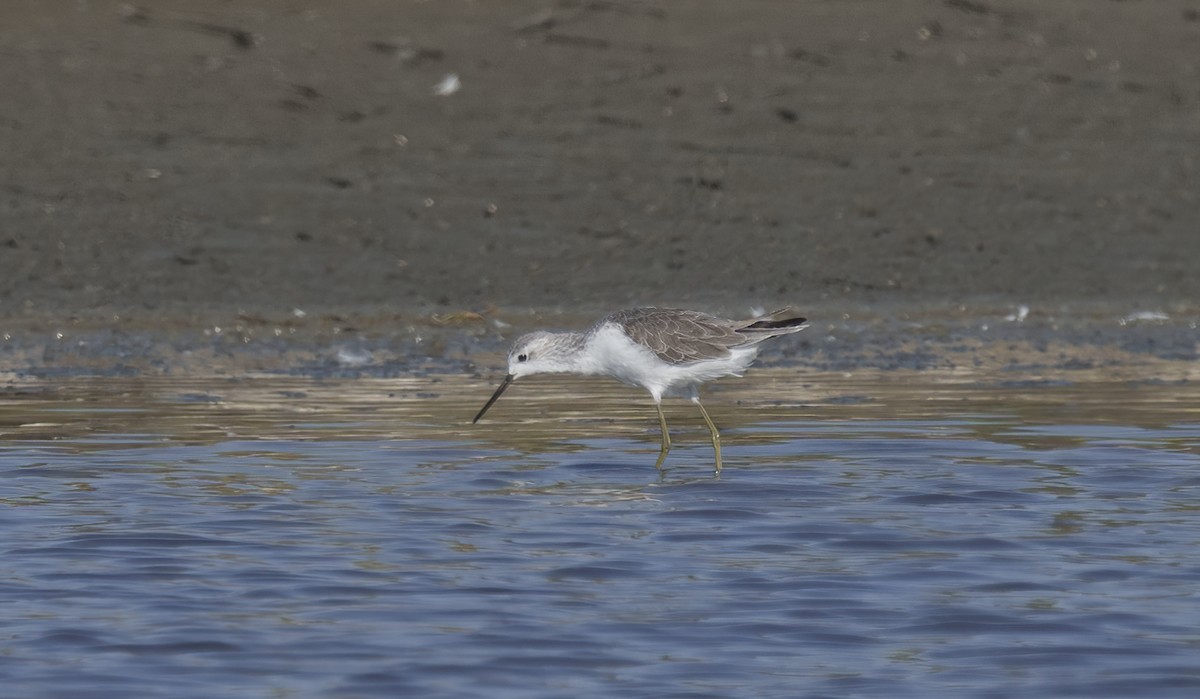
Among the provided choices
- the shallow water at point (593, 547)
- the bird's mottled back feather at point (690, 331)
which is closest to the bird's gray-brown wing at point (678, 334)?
the bird's mottled back feather at point (690, 331)

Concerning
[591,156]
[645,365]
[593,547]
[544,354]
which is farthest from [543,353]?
[591,156]

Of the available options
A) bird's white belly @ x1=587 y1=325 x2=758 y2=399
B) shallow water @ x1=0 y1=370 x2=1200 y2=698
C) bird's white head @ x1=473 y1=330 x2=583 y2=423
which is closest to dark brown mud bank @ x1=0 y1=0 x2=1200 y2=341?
shallow water @ x1=0 y1=370 x2=1200 y2=698

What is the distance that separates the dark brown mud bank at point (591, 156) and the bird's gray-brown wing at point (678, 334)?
15.0 feet

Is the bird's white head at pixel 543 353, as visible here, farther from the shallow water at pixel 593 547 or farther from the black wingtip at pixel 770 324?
the black wingtip at pixel 770 324

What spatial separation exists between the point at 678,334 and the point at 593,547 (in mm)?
2616

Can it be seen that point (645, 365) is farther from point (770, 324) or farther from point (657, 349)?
point (770, 324)

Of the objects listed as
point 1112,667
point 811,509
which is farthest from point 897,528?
point 1112,667

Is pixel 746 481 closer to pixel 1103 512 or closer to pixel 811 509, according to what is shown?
pixel 811 509

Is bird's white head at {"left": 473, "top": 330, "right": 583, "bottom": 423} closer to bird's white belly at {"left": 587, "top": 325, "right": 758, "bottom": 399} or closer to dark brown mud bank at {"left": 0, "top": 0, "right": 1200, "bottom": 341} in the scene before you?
bird's white belly at {"left": 587, "top": 325, "right": 758, "bottom": 399}

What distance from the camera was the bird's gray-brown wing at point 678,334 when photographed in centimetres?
978

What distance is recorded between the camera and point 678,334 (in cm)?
983

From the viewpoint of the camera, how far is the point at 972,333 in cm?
1392

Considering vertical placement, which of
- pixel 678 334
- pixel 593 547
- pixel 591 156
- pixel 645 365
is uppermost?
pixel 591 156

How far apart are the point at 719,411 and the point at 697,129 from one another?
18.6 feet
